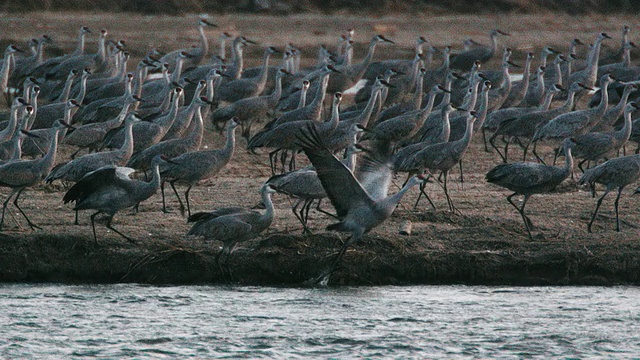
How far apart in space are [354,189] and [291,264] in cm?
91

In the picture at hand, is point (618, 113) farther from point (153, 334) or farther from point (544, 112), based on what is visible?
point (153, 334)

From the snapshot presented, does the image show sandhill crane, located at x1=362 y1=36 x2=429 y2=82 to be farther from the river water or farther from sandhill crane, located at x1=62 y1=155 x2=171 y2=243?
the river water

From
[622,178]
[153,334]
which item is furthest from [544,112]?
[153,334]

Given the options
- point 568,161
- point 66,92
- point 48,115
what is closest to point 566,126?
point 568,161

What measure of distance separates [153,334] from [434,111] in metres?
7.22

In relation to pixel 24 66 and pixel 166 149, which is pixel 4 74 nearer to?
pixel 24 66

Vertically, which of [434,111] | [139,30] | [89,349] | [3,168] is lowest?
[89,349]

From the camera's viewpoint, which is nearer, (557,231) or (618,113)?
(557,231)

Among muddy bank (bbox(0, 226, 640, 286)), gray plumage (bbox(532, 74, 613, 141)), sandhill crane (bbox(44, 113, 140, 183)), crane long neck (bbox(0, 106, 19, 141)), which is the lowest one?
muddy bank (bbox(0, 226, 640, 286))

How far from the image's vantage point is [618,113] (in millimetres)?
15430

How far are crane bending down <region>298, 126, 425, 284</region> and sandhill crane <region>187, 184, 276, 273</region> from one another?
25.4 inches

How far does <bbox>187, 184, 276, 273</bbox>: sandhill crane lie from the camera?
33.6 ft

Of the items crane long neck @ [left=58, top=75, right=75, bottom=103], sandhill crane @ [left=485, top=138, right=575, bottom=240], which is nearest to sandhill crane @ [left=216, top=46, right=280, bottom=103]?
crane long neck @ [left=58, top=75, right=75, bottom=103]

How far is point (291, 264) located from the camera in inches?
408
